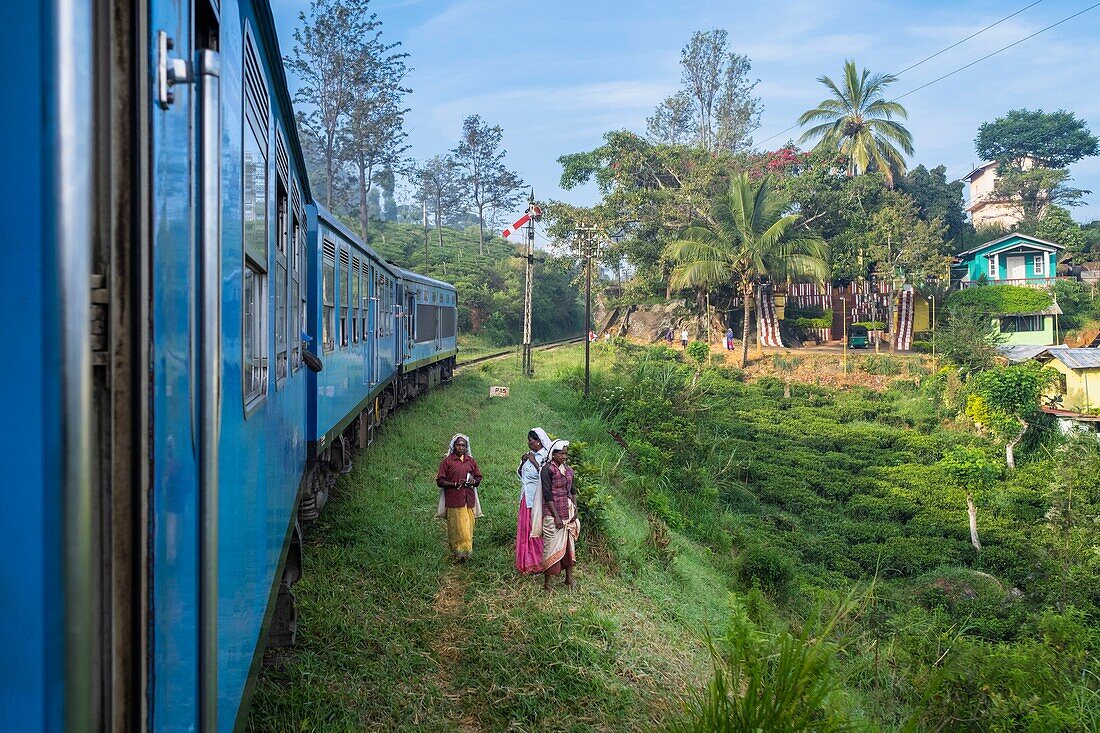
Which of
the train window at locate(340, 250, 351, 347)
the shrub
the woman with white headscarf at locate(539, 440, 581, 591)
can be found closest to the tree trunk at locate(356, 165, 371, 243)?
the shrub

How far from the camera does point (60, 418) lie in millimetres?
A: 1013

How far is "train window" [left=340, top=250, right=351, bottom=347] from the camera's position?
25.6ft

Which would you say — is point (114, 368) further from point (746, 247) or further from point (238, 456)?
point (746, 247)

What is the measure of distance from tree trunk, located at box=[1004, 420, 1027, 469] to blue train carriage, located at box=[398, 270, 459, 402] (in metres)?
14.3

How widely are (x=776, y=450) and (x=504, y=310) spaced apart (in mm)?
20342

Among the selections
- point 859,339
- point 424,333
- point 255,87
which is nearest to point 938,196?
point 859,339

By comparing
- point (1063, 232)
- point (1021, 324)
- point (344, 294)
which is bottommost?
point (344, 294)

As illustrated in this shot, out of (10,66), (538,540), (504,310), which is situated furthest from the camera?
(504,310)

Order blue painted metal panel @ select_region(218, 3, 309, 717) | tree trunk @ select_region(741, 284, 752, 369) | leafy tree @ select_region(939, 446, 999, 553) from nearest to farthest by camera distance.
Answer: blue painted metal panel @ select_region(218, 3, 309, 717)
leafy tree @ select_region(939, 446, 999, 553)
tree trunk @ select_region(741, 284, 752, 369)

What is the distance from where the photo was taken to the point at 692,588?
8820 millimetres

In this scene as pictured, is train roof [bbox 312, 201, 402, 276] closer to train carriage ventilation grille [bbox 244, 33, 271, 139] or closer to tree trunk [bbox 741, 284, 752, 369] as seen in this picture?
train carriage ventilation grille [bbox 244, 33, 271, 139]

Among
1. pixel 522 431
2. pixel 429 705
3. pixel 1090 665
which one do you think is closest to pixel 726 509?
pixel 522 431

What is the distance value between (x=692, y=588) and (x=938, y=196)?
37.8m

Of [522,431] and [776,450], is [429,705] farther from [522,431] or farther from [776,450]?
[776,450]
